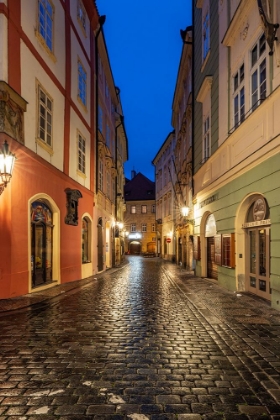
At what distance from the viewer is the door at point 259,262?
9.34 meters

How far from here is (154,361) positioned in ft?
15.9

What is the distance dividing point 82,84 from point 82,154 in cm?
373

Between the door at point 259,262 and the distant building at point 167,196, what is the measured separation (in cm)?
2317

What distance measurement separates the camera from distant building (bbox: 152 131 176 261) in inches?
1448

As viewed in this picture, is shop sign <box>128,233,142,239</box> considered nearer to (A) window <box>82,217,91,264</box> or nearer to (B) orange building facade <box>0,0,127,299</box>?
(B) orange building facade <box>0,0,127,299</box>

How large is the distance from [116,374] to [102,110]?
70.0 feet

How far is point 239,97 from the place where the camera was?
11297 mm

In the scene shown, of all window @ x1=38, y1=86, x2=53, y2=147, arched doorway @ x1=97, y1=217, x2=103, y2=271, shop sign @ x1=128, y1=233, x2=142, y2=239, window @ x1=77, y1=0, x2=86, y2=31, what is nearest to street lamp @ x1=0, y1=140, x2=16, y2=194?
window @ x1=38, y1=86, x2=53, y2=147

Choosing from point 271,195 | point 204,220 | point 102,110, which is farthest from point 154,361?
point 102,110

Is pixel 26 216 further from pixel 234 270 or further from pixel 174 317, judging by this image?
pixel 234 270

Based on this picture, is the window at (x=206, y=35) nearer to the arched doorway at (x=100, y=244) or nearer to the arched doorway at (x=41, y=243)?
the arched doorway at (x=41, y=243)

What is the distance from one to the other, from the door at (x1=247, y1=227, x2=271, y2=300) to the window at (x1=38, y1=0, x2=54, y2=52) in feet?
33.1

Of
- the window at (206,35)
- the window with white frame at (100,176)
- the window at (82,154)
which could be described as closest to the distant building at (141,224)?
the window with white frame at (100,176)

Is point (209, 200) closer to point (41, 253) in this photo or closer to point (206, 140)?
point (206, 140)
